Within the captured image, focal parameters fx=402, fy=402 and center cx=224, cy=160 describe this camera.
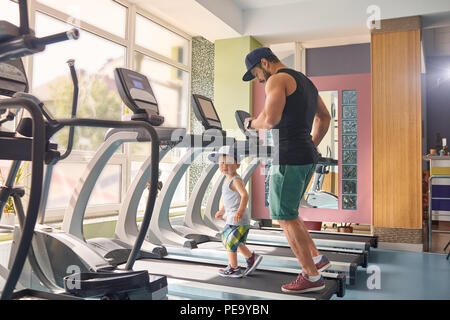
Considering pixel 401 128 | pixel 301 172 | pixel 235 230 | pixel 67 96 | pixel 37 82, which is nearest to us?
pixel 301 172

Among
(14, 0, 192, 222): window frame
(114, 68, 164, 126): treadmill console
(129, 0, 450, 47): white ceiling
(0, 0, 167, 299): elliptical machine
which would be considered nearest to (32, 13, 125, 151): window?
(14, 0, 192, 222): window frame

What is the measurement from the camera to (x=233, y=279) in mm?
2854

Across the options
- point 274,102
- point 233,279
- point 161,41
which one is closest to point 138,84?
point 274,102

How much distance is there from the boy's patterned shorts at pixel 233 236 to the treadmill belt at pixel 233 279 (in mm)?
240

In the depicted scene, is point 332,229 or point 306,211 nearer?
point 306,211

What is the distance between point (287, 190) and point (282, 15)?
155 inches

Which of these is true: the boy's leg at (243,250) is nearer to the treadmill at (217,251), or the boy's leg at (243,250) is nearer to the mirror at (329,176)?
the treadmill at (217,251)

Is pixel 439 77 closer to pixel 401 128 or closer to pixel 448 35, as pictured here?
pixel 448 35

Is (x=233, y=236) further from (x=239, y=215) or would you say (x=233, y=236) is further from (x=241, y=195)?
(x=241, y=195)

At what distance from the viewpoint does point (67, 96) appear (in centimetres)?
439

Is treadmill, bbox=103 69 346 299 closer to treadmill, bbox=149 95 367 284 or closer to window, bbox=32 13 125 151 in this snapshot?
treadmill, bbox=149 95 367 284
